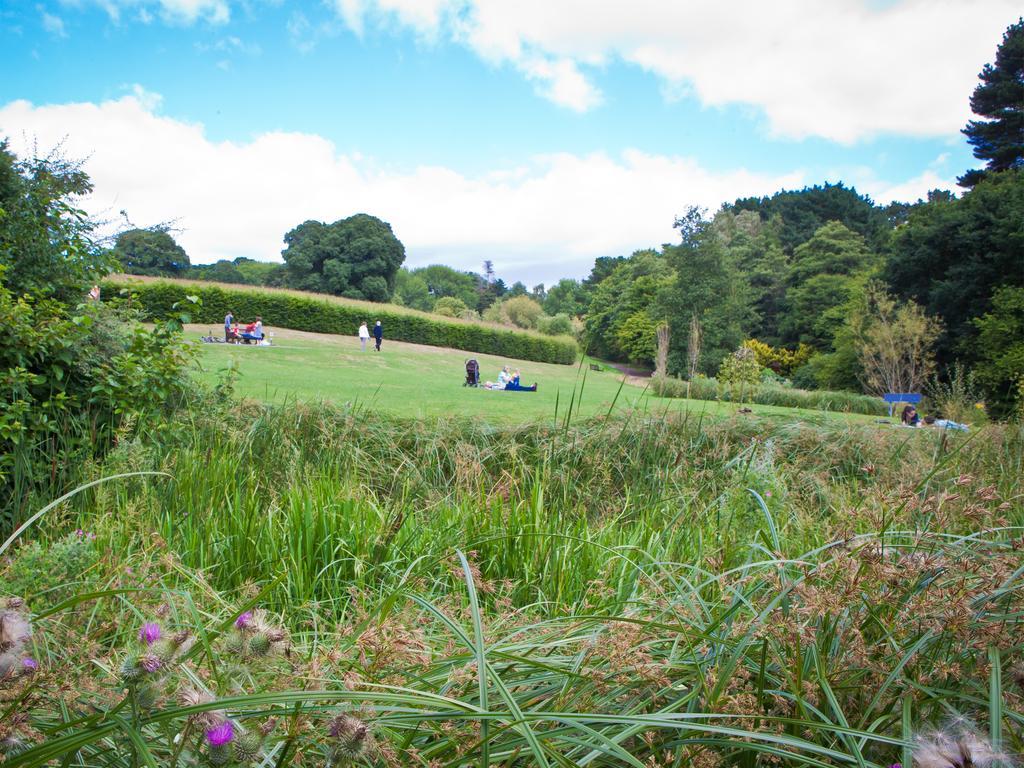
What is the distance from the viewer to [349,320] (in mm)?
32125

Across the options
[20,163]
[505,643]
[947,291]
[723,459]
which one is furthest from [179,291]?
[947,291]

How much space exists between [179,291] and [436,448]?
22.8 m

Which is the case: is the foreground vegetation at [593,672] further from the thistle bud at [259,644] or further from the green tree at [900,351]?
the green tree at [900,351]

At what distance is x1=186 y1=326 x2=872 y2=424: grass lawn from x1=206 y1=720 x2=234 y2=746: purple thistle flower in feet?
19.7

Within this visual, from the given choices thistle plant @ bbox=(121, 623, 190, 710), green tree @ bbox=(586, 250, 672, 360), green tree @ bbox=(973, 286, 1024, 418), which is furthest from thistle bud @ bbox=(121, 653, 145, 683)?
green tree @ bbox=(586, 250, 672, 360)

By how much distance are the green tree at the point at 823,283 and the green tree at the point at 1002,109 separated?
7939 millimetres

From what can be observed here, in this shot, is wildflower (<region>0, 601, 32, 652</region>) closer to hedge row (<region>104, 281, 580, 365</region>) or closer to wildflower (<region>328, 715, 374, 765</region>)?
wildflower (<region>328, 715, 374, 765</region>)

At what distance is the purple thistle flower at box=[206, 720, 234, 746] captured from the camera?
1.96 feet

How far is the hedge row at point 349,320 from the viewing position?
27.4 meters

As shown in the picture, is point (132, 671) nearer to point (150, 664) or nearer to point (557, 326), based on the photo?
point (150, 664)

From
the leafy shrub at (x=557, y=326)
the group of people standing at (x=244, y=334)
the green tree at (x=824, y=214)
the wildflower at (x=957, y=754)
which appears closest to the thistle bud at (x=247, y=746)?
the wildflower at (x=957, y=754)

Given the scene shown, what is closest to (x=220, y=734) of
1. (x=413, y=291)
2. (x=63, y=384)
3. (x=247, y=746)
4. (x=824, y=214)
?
(x=247, y=746)

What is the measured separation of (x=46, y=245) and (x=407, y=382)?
1029 centimetres

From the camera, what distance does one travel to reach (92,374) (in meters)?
5.18
